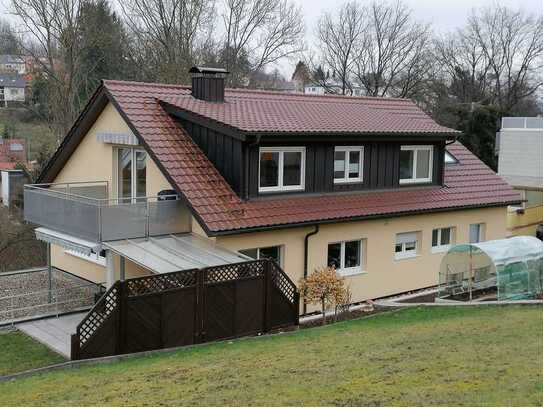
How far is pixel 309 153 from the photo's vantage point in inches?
686

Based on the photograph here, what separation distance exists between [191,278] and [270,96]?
9898 millimetres

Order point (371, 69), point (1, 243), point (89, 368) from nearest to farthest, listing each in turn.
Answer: point (89, 368) < point (1, 243) < point (371, 69)

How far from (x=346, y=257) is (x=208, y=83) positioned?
666 cm

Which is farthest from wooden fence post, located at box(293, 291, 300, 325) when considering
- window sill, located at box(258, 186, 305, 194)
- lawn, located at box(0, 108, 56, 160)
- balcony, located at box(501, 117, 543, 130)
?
lawn, located at box(0, 108, 56, 160)

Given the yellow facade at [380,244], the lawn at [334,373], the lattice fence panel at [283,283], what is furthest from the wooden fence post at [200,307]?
the yellow facade at [380,244]

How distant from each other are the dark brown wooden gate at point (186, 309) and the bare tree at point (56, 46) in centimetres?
2653

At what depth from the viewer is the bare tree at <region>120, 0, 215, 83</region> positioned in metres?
40.5

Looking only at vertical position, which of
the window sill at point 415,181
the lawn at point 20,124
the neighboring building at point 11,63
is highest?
the neighboring building at point 11,63

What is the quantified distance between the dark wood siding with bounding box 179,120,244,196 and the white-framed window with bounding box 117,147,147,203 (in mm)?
1763

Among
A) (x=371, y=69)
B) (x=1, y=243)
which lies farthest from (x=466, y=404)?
(x=371, y=69)

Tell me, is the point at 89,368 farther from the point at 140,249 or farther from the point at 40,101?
the point at 40,101

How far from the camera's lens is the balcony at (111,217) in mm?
14891

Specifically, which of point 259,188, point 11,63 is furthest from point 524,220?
point 11,63

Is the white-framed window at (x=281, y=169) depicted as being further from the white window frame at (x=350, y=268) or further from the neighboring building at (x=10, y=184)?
the neighboring building at (x=10, y=184)
